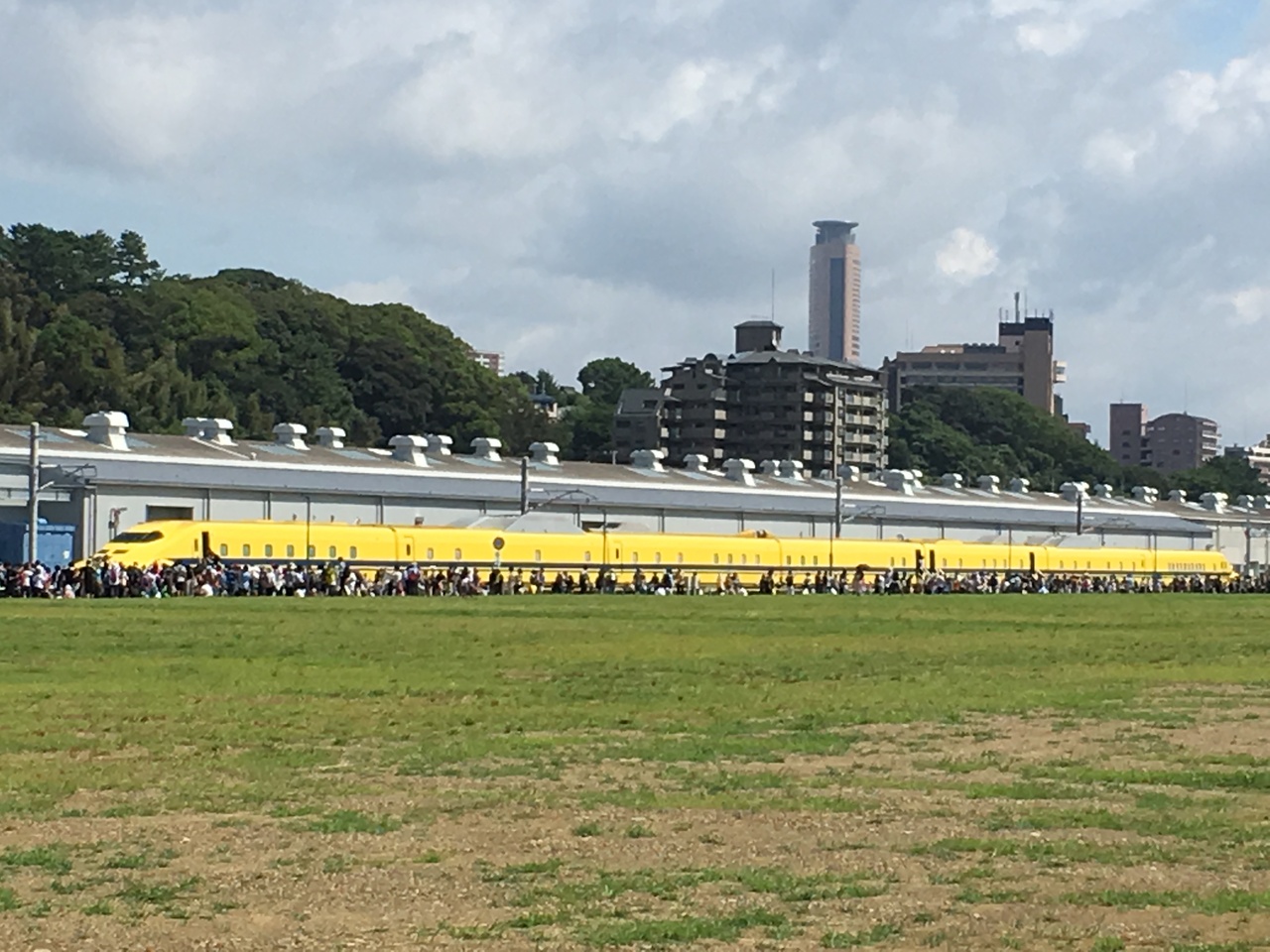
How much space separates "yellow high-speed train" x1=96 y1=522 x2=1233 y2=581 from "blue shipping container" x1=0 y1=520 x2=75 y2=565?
642cm

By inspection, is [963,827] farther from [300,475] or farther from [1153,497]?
[1153,497]

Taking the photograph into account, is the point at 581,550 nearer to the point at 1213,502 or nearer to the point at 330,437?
the point at 330,437

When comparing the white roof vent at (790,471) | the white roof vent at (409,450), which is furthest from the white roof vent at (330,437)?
the white roof vent at (790,471)

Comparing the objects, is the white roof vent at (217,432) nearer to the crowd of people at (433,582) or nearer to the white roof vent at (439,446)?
the white roof vent at (439,446)

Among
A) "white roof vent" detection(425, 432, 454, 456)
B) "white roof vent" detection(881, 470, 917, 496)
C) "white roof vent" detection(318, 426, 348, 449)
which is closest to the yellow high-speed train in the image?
"white roof vent" detection(881, 470, 917, 496)

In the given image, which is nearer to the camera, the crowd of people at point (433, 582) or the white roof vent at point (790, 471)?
the crowd of people at point (433, 582)

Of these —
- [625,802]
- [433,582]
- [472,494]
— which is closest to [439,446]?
[472,494]

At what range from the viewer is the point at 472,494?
359 feet

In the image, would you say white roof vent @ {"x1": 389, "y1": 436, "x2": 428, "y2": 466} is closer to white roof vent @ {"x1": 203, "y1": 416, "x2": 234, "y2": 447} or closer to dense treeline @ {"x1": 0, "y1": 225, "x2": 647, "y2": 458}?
white roof vent @ {"x1": 203, "y1": 416, "x2": 234, "y2": 447}

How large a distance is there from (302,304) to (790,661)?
156m

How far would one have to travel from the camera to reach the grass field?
48.1ft

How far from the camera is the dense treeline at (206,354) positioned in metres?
153

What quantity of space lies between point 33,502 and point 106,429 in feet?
73.6

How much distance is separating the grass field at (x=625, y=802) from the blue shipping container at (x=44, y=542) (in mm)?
45973
